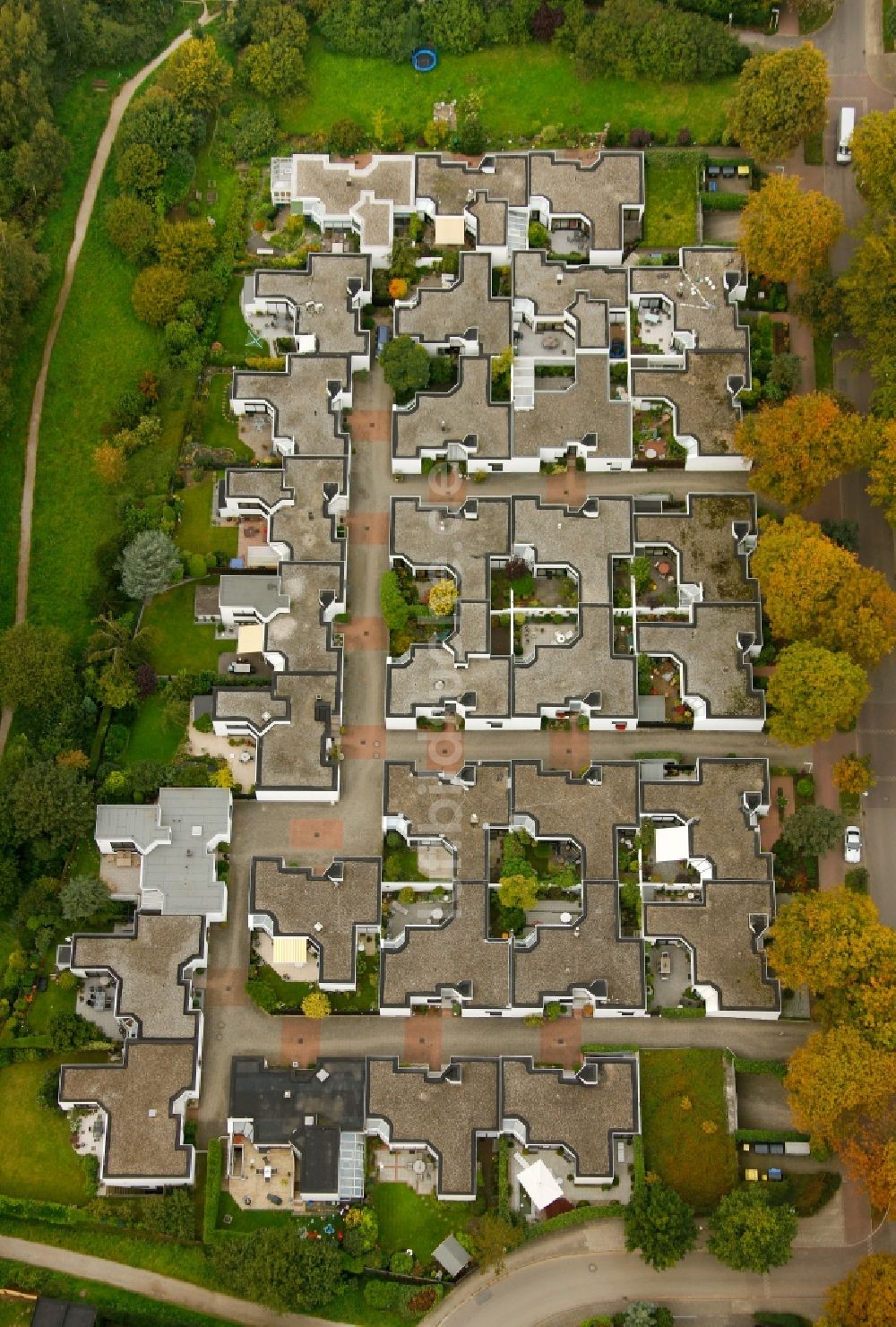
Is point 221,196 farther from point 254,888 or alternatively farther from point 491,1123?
point 491,1123

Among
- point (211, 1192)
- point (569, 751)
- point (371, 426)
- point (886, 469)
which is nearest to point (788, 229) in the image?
point (886, 469)

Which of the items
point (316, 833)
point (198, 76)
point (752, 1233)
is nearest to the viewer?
point (752, 1233)

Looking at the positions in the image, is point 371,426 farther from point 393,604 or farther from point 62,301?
point 62,301

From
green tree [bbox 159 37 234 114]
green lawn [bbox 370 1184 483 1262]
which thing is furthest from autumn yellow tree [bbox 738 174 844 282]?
green lawn [bbox 370 1184 483 1262]

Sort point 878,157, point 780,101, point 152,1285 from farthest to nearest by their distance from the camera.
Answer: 1. point 780,101
2. point 878,157
3. point 152,1285

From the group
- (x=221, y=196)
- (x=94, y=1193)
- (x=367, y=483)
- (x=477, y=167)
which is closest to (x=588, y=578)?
(x=367, y=483)

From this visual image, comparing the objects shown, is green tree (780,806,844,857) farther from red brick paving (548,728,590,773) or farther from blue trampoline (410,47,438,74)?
blue trampoline (410,47,438,74)
